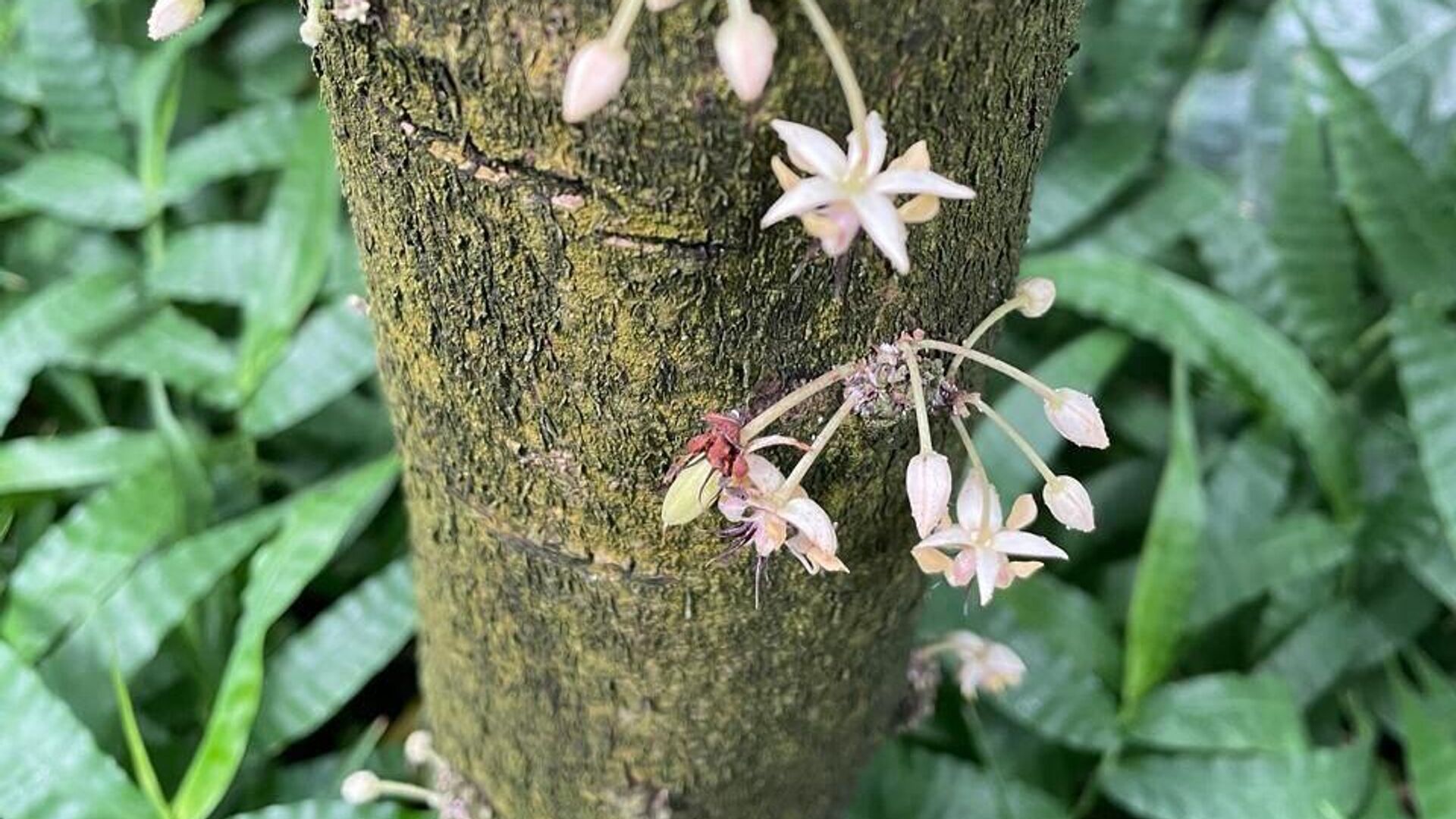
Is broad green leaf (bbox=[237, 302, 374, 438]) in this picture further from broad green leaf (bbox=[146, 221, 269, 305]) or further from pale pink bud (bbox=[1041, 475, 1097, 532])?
pale pink bud (bbox=[1041, 475, 1097, 532])

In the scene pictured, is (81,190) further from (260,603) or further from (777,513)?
(777,513)

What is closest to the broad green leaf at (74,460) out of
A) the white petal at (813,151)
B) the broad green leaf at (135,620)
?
the broad green leaf at (135,620)

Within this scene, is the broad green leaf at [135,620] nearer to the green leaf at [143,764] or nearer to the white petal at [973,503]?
the green leaf at [143,764]

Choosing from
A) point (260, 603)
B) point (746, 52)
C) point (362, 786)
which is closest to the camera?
point (746, 52)

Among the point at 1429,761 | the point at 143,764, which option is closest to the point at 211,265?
the point at 143,764

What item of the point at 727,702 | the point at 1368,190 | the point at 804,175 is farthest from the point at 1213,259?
the point at 804,175
